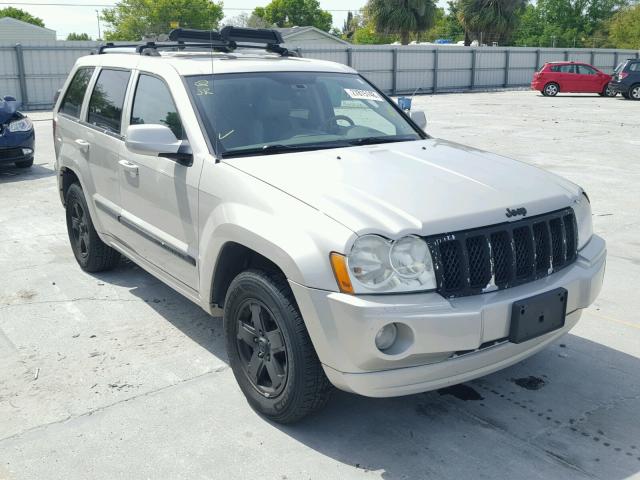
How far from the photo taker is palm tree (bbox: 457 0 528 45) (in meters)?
50.1

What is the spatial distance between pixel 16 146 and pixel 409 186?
9.25 metres

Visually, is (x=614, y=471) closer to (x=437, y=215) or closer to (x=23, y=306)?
(x=437, y=215)

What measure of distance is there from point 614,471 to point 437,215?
1384 millimetres

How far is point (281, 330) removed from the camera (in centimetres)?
322

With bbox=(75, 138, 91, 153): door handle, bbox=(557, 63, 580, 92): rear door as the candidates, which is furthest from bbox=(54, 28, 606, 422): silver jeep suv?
bbox=(557, 63, 580, 92): rear door

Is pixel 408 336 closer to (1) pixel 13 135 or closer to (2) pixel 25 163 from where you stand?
(1) pixel 13 135

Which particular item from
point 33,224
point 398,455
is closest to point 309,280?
point 398,455

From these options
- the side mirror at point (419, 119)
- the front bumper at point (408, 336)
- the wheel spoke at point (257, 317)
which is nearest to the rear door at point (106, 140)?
the wheel spoke at point (257, 317)

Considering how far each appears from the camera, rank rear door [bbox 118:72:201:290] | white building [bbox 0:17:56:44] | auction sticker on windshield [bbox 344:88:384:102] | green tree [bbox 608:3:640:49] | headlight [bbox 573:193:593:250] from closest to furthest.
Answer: headlight [bbox 573:193:593:250]
rear door [bbox 118:72:201:290]
auction sticker on windshield [bbox 344:88:384:102]
white building [bbox 0:17:56:44]
green tree [bbox 608:3:640:49]

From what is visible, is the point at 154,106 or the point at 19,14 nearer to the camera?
the point at 154,106

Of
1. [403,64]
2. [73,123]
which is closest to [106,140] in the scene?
[73,123]

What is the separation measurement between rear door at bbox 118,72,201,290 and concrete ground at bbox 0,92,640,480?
61cm

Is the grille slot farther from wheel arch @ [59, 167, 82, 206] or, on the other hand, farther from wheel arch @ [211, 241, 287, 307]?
wheel arch @ [59, 167, 82, 206]

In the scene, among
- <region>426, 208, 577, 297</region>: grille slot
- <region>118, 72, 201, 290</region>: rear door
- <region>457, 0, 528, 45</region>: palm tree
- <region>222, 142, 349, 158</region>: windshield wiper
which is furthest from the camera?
<region>457, 0, 528, 45</region>: palm tree
